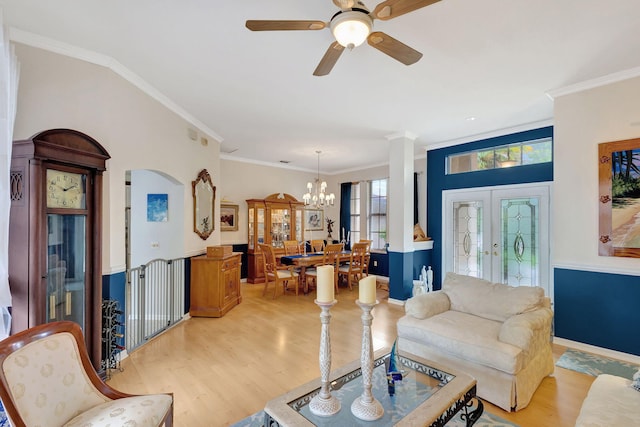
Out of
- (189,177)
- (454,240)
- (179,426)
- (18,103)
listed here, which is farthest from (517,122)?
(18,103)

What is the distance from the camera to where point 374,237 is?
785 centimetres

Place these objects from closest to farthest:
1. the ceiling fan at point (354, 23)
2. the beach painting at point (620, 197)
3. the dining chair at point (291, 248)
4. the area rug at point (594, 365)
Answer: the ceiling fan at point (354, 23)
the area rug at point (594, 365)
the beach painting at point (620, 197)
the dining chair at point (291, 248)

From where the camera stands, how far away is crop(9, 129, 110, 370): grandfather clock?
2.09 metres

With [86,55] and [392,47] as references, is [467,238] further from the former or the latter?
[86,55]

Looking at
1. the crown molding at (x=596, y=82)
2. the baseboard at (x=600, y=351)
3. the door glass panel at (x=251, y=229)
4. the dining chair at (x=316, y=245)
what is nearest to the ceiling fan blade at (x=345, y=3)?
the crown molding at (x=596, y=82)

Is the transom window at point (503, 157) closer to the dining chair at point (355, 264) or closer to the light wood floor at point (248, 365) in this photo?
the dining chair at point (355, 264)

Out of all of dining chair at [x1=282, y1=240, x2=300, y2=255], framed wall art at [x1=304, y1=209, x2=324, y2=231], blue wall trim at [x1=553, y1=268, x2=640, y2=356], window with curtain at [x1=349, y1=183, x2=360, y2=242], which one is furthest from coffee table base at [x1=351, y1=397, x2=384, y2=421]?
framed wall art at [x1=304, y1=209, x2=324, y2=231]

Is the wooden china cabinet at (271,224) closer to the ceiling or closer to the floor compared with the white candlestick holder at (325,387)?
closer to the ceiling

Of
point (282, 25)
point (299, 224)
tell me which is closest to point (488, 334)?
point (282, 25)

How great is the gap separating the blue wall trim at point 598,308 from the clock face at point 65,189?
5.00m

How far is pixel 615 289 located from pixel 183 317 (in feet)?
17.4

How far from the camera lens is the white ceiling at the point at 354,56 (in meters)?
2.18

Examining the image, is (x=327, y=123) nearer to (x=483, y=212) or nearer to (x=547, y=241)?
(x=483, y=212)

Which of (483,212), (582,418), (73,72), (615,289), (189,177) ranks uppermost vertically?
(73,72)
